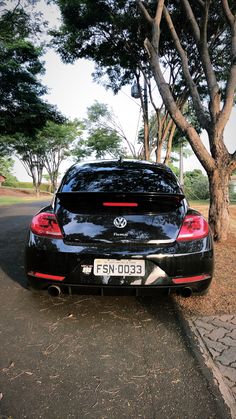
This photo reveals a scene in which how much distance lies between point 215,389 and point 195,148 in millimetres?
5280

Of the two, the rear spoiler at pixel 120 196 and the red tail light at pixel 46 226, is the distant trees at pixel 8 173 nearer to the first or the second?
the red tail light at pixel 46 226

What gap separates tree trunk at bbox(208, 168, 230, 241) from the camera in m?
6.75

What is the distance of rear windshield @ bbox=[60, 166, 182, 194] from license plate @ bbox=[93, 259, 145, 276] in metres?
0.72

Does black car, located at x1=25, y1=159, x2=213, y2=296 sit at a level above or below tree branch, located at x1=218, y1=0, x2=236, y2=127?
below

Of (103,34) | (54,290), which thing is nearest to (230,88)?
(54,290)

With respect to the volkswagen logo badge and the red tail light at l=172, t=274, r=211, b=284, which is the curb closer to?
the red tail light at l=172, t=274, r=211, b=284

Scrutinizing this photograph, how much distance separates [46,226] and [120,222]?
0.70 metres

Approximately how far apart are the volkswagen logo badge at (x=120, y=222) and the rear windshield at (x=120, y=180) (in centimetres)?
36

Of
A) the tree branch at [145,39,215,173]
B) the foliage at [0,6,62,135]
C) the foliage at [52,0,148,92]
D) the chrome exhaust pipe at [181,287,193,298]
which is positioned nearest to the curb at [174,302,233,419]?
the chrome exhaust pipe at [181,287,193,298]

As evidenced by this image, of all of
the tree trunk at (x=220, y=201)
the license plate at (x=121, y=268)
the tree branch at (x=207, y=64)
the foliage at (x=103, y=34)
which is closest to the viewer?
the license plate at (x=121, y=268)

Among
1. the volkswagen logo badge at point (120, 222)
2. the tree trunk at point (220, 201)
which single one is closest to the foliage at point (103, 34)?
the tree trunk at point (220, 201)

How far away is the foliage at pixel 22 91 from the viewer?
18125 mm

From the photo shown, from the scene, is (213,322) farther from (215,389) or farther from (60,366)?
(60,366)

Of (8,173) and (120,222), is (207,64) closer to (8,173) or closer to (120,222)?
(120,222)
